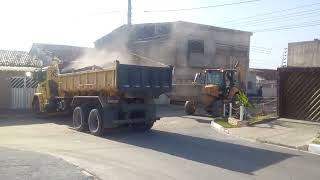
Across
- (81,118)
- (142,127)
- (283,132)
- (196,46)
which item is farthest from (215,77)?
(196,46)

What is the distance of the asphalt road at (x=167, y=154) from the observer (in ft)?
30.2

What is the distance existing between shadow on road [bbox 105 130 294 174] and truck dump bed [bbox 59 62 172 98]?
161 cm

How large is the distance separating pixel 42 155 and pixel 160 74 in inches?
256

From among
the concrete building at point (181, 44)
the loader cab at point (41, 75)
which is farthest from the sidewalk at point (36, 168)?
the concrete building at point (181, 44)

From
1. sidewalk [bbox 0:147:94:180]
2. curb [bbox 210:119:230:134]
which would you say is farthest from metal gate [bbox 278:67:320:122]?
sidewalk [bbox 0:147:94:180]

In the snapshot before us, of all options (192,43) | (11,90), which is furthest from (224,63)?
(11,90)

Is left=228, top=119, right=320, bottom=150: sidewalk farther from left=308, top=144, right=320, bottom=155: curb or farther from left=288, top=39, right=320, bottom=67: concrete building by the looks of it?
left=288, top=39, right=320, bottom=67: concrete building

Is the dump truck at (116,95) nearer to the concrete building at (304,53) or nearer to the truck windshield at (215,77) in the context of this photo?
the truck windshield at (215,77)

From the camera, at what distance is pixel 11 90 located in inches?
1003

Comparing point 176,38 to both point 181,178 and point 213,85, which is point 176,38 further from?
point 181,178

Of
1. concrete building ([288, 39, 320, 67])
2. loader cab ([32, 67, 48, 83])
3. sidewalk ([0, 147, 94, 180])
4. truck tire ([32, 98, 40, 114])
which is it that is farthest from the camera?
concrete building ([288, 39, 320, 67])

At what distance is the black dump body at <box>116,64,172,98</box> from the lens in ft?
48.4

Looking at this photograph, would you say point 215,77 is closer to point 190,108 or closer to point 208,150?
point 190,108

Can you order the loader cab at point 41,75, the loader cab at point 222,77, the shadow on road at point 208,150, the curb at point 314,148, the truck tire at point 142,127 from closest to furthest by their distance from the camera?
1. the shadow on road at point 208,150
2. the curb at point 314,148
3. the truck tire at point 142,127
4. the loader cab at point 41,75
5. the loader cab at point 222,77
